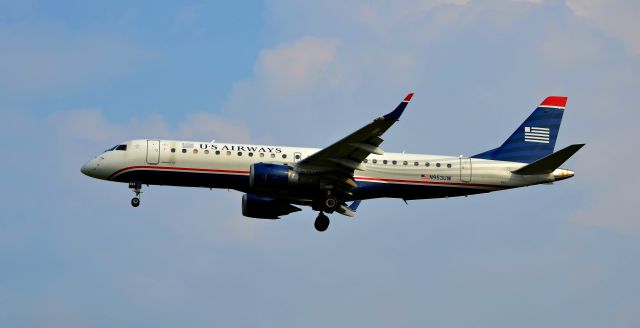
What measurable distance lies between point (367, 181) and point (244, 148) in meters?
5.75

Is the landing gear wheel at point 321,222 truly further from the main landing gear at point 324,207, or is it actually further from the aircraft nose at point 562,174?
the aircraft nose at point 562,174

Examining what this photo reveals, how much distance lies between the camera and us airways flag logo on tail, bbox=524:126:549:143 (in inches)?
2286

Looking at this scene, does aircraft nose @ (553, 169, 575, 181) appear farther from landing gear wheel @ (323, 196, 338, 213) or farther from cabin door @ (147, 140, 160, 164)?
cabin door @ (147, 140, 160, 164)

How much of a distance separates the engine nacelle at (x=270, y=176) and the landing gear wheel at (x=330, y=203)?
224 centimetres

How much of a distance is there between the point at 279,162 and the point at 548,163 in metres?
12.1

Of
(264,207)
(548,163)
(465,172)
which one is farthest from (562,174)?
(264,207)

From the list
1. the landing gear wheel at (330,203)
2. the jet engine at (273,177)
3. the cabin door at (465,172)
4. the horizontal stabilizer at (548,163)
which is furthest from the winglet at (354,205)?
the horizontal stabilizer at (548,163)

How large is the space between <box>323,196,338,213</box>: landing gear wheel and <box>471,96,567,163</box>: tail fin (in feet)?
24.1

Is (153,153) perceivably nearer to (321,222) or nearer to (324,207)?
(324,207)

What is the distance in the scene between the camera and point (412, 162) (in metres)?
Result: 55.0

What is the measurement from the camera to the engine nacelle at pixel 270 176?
51812mm

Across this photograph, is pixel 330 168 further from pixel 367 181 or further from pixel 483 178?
pixel 483 178

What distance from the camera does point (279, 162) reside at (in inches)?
2120

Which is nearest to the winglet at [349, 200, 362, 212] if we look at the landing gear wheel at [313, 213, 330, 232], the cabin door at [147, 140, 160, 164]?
the landing gear wheel at [313, 213, 330, 232]
